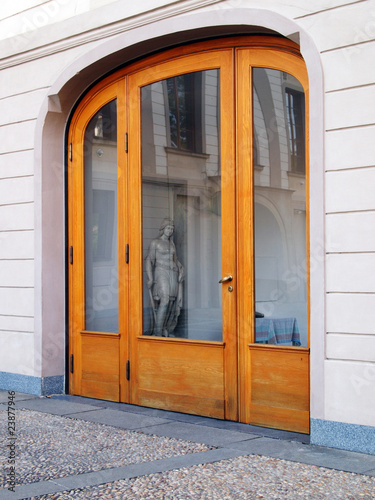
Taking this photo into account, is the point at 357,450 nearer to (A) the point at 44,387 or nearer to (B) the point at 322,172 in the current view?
(B) the point at 322,172

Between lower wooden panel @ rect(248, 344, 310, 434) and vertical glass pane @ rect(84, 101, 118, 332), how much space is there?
1.66 metres

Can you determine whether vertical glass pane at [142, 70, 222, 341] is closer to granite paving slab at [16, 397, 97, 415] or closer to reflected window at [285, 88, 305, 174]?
reflected window at [285, 88, 305, 174]

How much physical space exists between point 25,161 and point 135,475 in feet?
12.7

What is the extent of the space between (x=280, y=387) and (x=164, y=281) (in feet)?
4.90

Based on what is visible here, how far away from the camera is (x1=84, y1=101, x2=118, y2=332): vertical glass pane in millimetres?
6355

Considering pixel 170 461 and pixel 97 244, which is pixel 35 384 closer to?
pixel 97 244

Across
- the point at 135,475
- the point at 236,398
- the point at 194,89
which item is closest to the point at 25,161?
the point at 194,89

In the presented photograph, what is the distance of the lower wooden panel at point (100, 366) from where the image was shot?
621 cm

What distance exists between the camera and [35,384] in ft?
21.6

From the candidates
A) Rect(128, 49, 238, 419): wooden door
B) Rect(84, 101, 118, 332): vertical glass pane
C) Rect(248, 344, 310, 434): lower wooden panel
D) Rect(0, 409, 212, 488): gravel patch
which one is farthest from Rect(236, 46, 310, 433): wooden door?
Rect(84, 101, 118, 332): vertical glass pane

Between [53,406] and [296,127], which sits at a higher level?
[296,127]

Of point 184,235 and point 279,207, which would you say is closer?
point 279,207

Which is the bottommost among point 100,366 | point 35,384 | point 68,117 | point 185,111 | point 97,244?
point 35,384

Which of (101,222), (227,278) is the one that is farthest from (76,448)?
(101,222)
